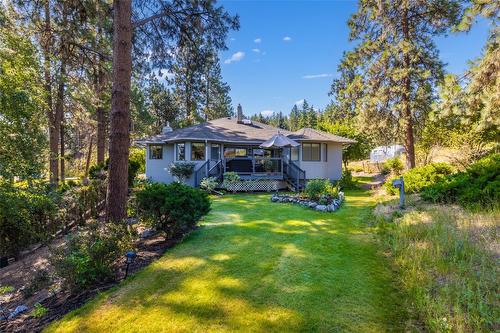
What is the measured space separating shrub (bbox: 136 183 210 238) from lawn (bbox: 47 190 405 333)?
49 cm

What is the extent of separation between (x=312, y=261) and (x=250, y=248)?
1.24 meters

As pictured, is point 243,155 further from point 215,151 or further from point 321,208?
point 321,208

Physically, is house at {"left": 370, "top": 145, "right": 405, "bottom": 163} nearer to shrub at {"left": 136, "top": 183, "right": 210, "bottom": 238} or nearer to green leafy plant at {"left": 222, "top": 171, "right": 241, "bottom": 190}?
green leafy plant at {"left": 222, "top": 171, "right": 241, "bottom": 190}

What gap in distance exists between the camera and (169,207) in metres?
5.62

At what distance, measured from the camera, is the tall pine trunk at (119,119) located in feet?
19.4

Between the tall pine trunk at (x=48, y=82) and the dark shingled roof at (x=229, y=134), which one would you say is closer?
the tall pine trunk at (x=48, y=82)

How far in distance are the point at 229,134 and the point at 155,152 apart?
17.7 feet

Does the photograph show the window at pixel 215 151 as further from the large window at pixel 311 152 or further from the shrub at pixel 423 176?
the shrub at pixel 423 176

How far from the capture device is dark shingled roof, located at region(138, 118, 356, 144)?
15766 mm

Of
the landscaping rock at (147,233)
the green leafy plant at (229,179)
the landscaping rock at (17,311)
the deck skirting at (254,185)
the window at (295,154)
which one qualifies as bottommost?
the landscaping rock at (17,311)

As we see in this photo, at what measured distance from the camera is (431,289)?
3.42m

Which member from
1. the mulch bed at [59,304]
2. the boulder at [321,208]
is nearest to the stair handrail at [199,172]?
the boulder at [321,208]

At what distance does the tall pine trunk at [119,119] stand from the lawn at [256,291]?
174cm

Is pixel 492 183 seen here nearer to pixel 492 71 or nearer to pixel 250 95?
pixel 492 71
